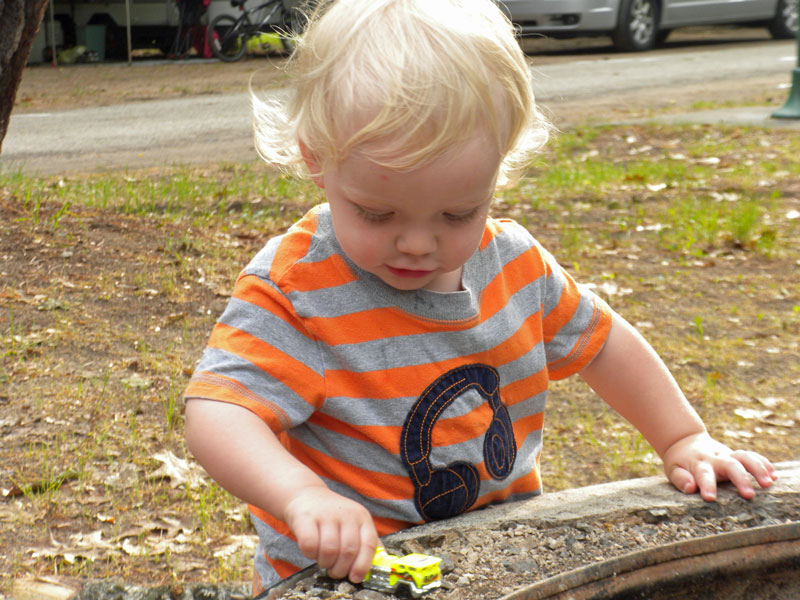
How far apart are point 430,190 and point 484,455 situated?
22.8 inches

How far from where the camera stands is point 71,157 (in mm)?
7762

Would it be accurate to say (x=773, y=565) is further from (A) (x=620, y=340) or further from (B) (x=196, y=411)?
(B) (x=196, y=411)

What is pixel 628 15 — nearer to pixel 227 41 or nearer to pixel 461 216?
pixel 227 41

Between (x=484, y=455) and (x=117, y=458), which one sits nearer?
(x=484, y=455)

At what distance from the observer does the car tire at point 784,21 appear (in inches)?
648

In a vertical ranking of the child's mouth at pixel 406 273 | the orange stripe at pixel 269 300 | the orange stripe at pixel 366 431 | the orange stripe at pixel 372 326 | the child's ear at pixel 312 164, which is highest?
the child's ear at pixel 312 164

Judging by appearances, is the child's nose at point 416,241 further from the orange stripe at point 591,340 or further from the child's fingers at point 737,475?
the child's fingers at point 737,475

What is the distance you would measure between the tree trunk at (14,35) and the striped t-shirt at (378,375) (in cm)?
264

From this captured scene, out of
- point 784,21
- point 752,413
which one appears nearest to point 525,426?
point 752,413

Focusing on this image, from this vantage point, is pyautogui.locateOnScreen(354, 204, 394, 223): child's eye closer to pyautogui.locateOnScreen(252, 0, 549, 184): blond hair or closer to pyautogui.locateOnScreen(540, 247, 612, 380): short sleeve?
pyautogui.locateOnScreen(252, 0, 549, 184): blond hair

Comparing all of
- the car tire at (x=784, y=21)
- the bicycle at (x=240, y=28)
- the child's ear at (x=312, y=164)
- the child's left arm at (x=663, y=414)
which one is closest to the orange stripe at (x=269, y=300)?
the child's ear at (x=312, y=164)

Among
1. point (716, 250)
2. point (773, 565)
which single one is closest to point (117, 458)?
point (773, 565)

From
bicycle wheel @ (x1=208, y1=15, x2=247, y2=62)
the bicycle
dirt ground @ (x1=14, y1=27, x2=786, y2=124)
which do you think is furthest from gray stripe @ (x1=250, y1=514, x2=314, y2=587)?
bicycle wheel @ (x1=208, y1=15, x2=247, y2=62)

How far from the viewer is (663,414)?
2043mm
